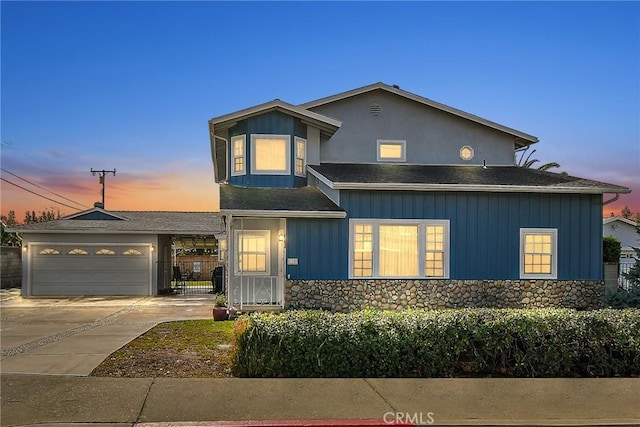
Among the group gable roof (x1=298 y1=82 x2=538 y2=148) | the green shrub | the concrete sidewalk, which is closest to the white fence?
gable roof (x1=298 y1=82 x2=538 y2=148)

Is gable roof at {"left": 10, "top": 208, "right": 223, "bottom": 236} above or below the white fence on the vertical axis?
above

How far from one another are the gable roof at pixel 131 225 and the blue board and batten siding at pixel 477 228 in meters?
9.18

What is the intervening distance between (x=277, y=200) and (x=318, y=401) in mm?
9591

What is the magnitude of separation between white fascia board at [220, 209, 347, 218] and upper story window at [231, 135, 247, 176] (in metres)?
2.97

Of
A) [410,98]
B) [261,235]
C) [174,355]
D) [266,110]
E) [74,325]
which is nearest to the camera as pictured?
[174,355]

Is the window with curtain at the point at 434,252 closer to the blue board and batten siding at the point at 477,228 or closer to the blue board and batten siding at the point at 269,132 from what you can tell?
the blue board and batten siding at the point at 477,228

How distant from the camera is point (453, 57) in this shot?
20.9 metres

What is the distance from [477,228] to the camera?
648 inches

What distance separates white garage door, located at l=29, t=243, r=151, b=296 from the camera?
77.5 ft

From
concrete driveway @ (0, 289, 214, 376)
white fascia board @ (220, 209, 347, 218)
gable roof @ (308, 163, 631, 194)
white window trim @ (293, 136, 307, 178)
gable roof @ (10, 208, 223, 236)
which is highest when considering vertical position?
white window trim @ (293, 136, 307, 178)

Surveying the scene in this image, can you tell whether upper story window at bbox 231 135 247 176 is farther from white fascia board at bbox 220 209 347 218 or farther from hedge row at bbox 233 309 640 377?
hedge row at bbox 233 309 640 377

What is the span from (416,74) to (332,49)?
23.8 feet

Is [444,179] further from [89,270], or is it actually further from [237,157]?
[89,270]

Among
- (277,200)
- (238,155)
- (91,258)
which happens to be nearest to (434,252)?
(277,200)
